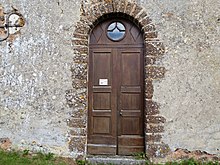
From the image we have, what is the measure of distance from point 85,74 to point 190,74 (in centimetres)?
183

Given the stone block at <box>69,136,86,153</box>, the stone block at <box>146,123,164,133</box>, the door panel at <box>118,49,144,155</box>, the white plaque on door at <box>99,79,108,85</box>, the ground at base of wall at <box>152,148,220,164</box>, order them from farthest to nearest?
1. the white plaque on door at <box>99,79,108,85</box>
2. the door panel at <box>118,49,144,155</box>
3. the stone block at <box>69,136,86,153</box>
4. the stone block at <box>146,123,164,133</box>
5. the ground at base of wall at <box>152,148,220,164</box>

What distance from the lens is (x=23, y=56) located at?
17.1ft

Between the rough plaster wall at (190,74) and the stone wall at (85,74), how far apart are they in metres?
0.02

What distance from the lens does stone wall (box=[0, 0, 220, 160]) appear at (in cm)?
479

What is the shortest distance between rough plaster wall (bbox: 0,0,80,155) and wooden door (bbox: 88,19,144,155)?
0.48 m

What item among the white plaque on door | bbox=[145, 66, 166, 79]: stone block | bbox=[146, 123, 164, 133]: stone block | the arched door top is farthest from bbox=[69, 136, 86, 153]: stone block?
the arched door top

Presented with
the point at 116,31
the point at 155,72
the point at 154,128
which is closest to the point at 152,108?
the point at 154,128

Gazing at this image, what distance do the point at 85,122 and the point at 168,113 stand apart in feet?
4.76

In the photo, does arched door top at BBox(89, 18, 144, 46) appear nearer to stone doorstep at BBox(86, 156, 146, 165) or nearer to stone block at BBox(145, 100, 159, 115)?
stone block at BBox(145, 100, 159, 115)

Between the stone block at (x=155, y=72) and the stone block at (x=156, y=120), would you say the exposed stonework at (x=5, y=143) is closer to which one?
the stone block at (x=156, y=120)

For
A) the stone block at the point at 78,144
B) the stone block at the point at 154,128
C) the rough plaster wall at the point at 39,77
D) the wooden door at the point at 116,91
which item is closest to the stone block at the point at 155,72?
the wooden door at the point at 116,91

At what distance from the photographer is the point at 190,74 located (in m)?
4.83

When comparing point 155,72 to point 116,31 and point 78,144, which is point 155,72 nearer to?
point 116,31

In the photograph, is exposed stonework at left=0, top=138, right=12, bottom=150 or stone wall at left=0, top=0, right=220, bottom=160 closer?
stone wall at left=0, top=0, right=220, bottom=160
